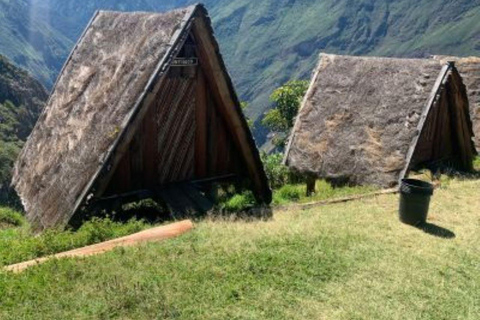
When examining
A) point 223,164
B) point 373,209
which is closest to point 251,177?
point 223,164

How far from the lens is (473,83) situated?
871 inches

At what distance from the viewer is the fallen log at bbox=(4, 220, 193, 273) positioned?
785 cm

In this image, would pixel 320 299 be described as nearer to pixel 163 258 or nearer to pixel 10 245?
pixel 163 258

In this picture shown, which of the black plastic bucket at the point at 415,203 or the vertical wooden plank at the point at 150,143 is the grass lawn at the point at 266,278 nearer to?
the black plastic bucket at the point at 415,203

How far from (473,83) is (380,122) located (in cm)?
815

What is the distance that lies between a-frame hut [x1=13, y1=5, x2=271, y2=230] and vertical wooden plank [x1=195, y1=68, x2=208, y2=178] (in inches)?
0.9

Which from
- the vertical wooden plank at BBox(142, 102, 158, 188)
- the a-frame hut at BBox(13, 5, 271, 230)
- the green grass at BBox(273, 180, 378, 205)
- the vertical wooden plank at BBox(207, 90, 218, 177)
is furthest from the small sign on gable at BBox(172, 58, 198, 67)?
the green grass at BBox(273, 180, 378, 205)

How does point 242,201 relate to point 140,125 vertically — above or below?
below

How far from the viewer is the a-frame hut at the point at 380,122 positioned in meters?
15.7

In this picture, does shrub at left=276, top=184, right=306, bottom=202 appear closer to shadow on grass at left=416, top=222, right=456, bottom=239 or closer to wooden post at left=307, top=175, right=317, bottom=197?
wooden post at left=307, top=175, right=317, bottom=197

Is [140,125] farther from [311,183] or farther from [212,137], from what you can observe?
[311,183]

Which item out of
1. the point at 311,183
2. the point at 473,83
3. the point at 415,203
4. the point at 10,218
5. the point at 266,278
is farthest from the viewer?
the point at 473,83

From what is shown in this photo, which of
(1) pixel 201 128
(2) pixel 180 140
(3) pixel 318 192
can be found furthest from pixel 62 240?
(3) pixel 318 192

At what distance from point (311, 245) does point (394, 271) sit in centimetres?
143
